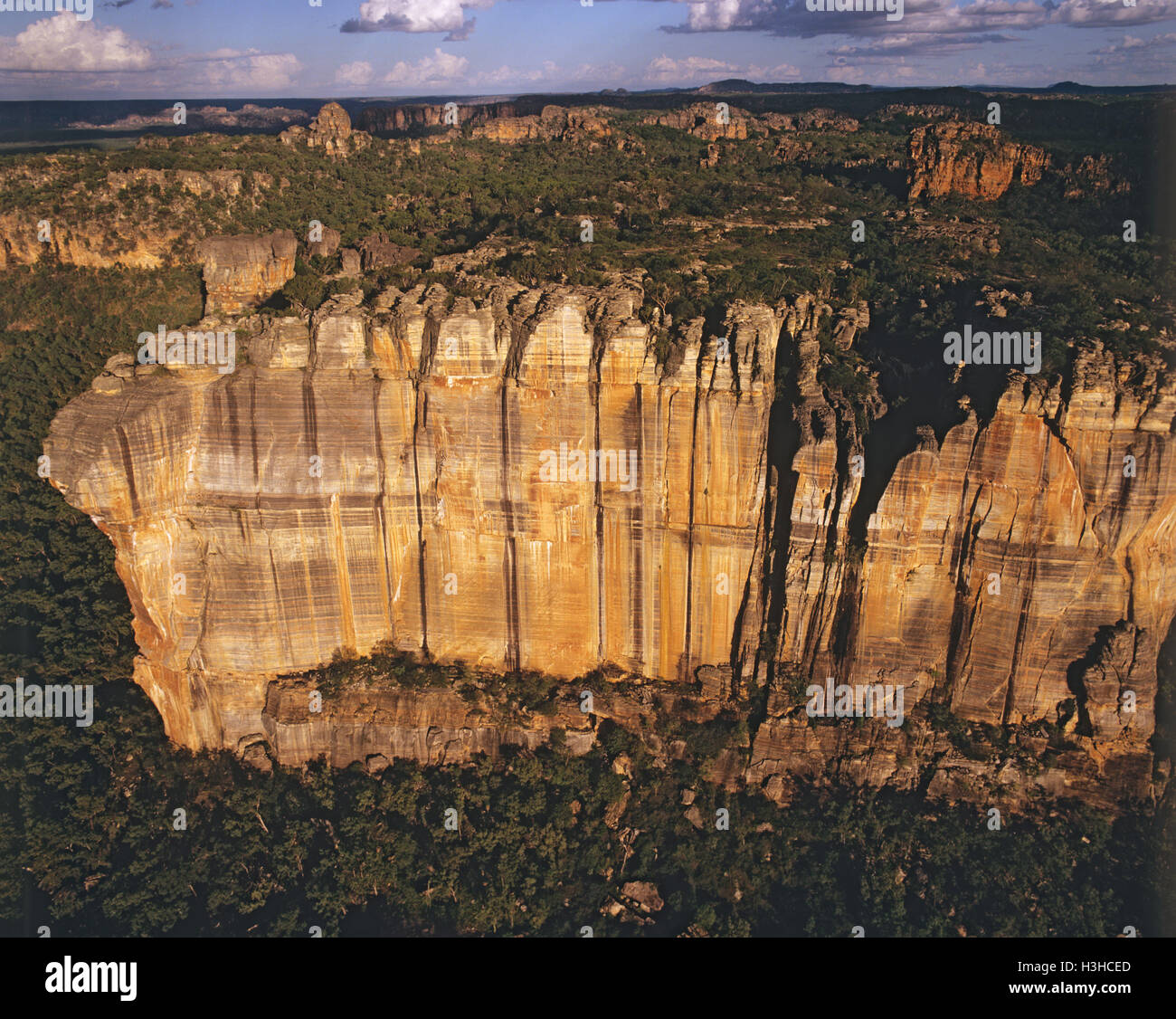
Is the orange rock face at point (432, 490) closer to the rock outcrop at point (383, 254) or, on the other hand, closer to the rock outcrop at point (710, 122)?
the rock outcrop at point (383, 254)

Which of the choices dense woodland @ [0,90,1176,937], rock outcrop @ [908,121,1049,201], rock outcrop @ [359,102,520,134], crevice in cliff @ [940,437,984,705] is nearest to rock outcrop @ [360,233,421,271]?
dense woodland @ [0,90,1176,937]

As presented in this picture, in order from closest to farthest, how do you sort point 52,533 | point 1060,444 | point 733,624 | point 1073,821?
point 1060,444
point 1073,821
point 733,624
point 52,533

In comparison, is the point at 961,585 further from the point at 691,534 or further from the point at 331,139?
the point at 331,139

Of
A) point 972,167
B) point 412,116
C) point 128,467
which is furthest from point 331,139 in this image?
point 412,116

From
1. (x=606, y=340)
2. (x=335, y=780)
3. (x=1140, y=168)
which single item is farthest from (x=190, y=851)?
(x=1140, y=168)

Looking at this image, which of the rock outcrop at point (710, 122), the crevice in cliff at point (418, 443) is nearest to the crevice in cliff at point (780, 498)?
the crevice in cliff at point (418, 443)

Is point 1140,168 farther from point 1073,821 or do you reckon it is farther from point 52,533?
point 52,533
